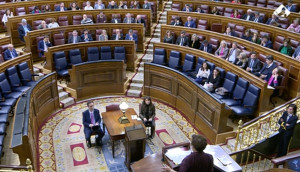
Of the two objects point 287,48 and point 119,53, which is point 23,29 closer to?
point 119,53

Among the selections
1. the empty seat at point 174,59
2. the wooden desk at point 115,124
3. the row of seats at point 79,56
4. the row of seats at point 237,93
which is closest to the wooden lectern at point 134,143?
the wooden desk at point 115,124

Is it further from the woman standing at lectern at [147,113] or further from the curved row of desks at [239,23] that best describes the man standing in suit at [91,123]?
the curved row of desks at [239,23]

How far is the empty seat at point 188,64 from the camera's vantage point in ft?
24.1

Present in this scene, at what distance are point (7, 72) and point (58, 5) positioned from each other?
459 cm

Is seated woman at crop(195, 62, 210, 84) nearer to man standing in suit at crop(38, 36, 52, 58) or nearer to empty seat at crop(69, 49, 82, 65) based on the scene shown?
empty seat at crop(69, 49, 82, 65)

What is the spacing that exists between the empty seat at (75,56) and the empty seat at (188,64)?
2599 millimetres

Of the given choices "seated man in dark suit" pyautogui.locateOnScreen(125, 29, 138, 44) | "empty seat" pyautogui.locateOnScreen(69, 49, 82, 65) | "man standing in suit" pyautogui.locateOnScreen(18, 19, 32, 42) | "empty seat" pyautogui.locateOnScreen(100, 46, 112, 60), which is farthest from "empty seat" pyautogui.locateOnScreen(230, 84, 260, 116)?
"man standing in suit" pyautogui.locateOnScreen(18, 19, 32, 42)

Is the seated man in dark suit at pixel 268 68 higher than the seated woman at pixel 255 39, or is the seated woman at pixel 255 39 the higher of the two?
the seated woman at pixel 255 39

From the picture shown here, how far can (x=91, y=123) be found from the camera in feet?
18.6

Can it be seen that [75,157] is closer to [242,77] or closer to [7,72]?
[7,72]

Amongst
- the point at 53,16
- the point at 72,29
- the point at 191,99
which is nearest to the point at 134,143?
the point at 191,99

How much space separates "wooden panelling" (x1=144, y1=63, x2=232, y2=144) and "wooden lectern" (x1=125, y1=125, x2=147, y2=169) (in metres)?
1.42

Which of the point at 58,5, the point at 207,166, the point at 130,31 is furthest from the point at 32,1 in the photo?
the point at 207,166

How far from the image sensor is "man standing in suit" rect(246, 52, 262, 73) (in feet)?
21.4
